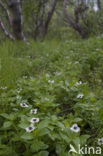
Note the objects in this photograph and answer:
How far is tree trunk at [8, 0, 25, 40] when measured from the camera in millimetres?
4879

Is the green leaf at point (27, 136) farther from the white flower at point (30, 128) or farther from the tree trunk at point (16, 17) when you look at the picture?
the tree trunk at point (16, 17)

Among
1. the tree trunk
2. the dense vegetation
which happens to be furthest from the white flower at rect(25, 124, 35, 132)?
the tree trunk

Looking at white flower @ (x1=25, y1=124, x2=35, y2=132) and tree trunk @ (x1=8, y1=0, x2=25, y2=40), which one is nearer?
white flower @ (x1=25, y1=124, x2=35, y2=132)

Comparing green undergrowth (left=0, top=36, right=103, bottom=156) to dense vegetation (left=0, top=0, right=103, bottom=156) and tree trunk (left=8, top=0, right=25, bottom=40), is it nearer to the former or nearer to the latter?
dense vegetation (left=0, top=0, right=103, bottom=156)

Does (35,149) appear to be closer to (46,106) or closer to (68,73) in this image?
(46,106)

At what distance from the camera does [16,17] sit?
16.7ft

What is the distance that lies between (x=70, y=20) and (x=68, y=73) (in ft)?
21.6

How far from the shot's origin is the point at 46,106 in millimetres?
1794

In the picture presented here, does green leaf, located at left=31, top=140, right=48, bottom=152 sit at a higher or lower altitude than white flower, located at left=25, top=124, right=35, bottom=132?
lower

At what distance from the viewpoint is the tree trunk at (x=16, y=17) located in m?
4.88

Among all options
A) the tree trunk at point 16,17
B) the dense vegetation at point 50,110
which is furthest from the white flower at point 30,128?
the tree trunk at point 16,17

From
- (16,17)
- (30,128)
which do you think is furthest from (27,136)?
(16,17)

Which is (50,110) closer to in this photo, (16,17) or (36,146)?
(36,146)

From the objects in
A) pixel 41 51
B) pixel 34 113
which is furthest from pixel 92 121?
pixel 41 51
